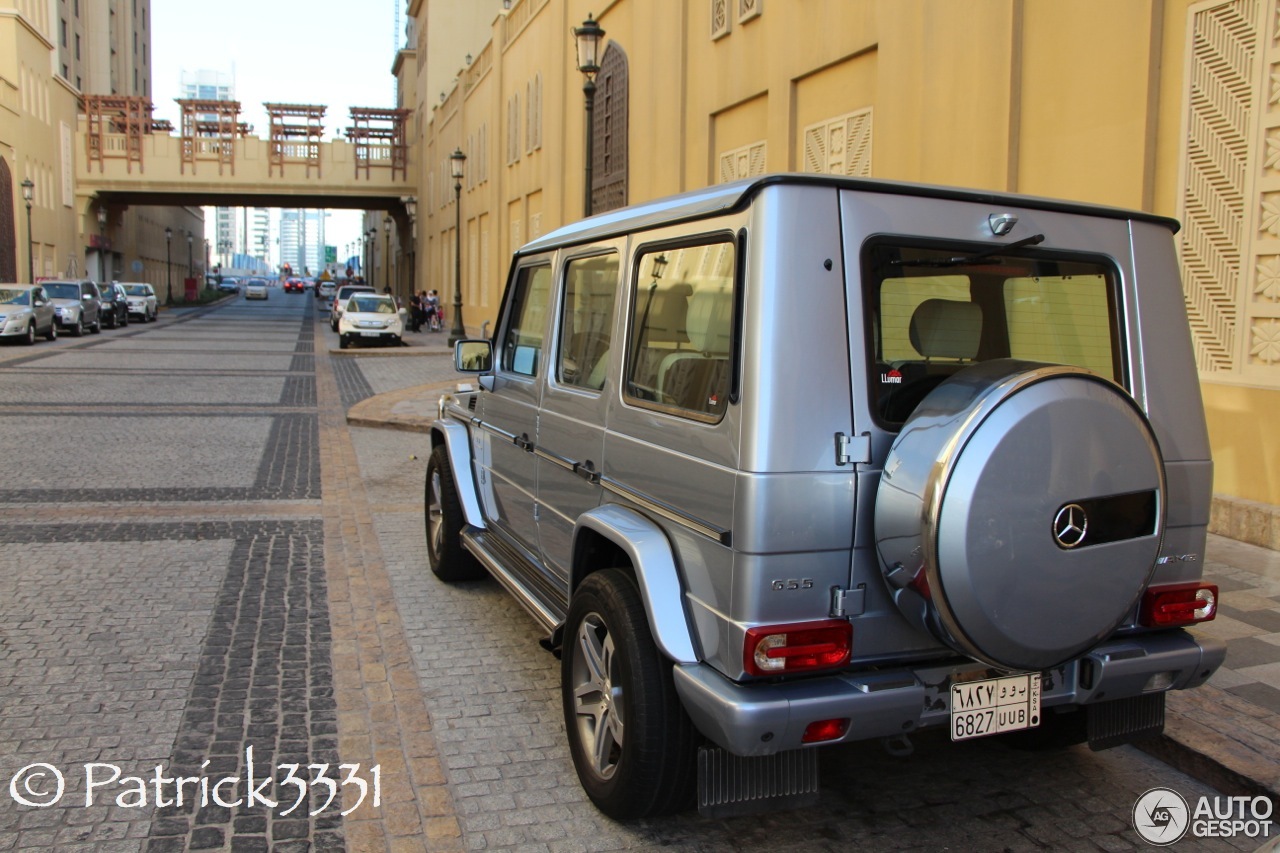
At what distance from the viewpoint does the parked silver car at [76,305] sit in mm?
32688

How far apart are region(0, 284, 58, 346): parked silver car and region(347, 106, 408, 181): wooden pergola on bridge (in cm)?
2826

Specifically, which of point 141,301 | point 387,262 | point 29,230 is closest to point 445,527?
point 29,230

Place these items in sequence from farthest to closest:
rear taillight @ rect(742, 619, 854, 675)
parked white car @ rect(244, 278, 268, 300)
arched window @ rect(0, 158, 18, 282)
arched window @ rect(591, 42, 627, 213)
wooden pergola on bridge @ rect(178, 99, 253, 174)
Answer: parked white car @ rect(244, 278, 268, 300), wooden pergola on bridge @ rect(178, 99, 253, 174), arched window @ rect(0, 158, 18, 282), arched window @ rect(591, 42, 627, 213), rear taillight @ rect(742, 619, 854, 675)

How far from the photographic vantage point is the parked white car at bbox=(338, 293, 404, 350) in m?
30.4

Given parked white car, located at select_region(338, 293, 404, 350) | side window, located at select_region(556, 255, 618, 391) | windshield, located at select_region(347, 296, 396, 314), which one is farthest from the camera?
windshield, located at select_region(347, 296, 396, 314)

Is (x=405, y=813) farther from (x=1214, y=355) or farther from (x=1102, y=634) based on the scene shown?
(x=1214, y=355)

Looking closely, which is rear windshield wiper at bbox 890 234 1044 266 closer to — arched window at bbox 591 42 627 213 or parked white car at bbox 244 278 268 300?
arched window at bbox 591 42 627 213

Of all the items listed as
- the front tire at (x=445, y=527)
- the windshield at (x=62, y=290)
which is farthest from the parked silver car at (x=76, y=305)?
the front tire at (x=445, y=527)

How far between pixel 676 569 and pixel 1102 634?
1.26 metres

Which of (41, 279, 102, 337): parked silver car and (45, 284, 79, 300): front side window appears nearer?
(41, 279, 102, 337): parked silver car

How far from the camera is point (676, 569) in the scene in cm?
337

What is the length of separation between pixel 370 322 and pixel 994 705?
94.8ft

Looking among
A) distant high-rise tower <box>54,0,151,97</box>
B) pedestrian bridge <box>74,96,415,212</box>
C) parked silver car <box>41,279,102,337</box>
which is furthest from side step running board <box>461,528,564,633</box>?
distant high-rise tower <box>54,0,151,97</box>

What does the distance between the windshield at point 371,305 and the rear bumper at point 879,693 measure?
29.2 metres
